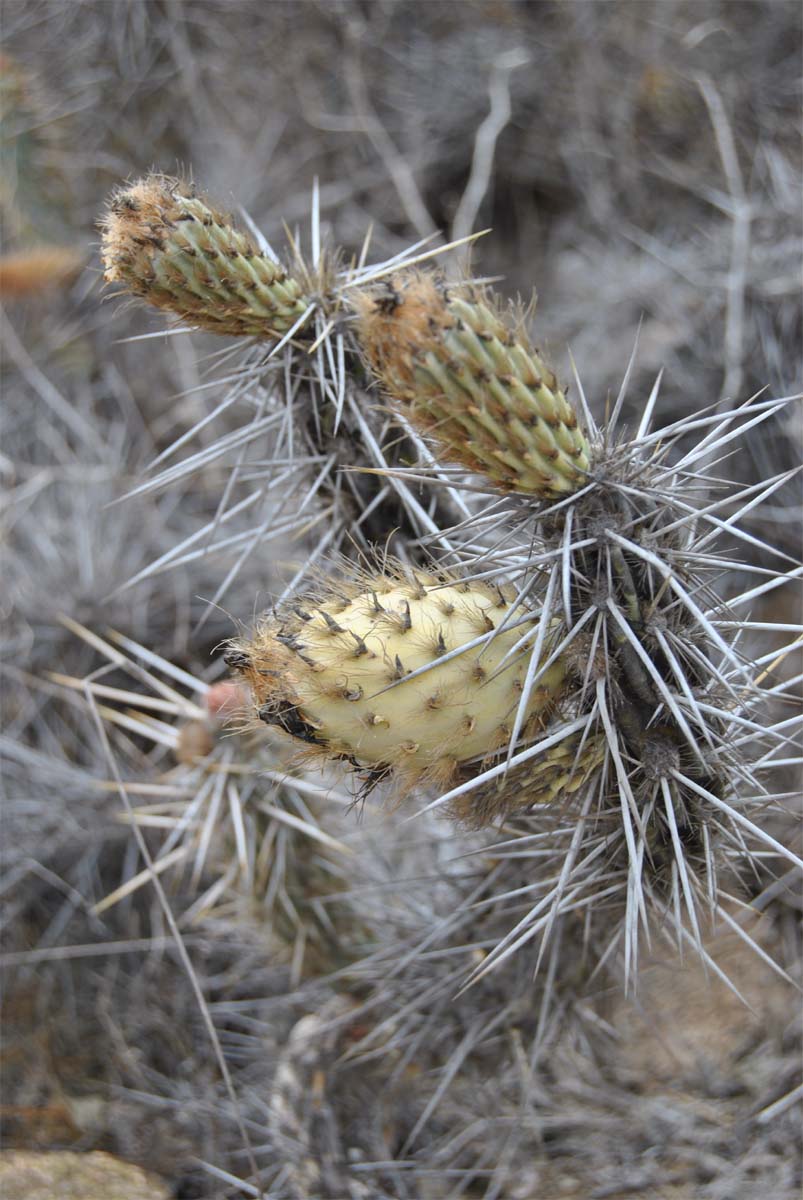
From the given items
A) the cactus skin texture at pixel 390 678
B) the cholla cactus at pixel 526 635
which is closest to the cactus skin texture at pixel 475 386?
the cholla cactus at pixel 526 635

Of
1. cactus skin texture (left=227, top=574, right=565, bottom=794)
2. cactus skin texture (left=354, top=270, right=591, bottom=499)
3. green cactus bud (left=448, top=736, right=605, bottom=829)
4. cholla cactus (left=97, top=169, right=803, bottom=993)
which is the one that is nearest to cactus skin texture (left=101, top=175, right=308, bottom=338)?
cholla cactus (left=97, top=169, right=803, bottom=993)

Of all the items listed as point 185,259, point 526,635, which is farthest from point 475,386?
point 185,259

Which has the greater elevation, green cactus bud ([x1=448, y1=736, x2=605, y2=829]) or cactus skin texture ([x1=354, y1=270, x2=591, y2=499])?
cactus skin texture ([x1=354, y1=270, x2=591, y2=499])

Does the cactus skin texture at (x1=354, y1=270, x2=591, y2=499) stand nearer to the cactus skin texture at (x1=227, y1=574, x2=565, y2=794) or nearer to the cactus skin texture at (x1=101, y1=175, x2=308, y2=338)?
the cactus skin texture at (x1=227, y1=574, x2=565, y2=794)

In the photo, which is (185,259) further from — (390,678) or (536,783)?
(536,783)

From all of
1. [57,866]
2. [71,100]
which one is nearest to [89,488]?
[57,866]

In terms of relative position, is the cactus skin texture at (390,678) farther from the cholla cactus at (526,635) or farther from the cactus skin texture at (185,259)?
the cactus skin texture at (185,259)

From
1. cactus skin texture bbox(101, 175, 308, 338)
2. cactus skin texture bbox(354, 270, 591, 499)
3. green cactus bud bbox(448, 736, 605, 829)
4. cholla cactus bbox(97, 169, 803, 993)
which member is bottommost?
green cactus bud bbox(448, 736, 605, 829)
